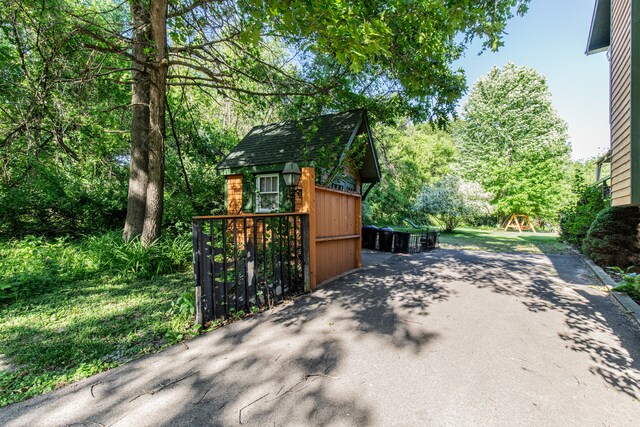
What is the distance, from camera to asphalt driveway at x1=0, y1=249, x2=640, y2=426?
2008 mm

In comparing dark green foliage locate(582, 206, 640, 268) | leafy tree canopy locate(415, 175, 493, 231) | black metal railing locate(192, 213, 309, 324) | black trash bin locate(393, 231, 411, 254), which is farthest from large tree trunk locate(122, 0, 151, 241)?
leafy tree canopy locate(415, 175, 493, 231)

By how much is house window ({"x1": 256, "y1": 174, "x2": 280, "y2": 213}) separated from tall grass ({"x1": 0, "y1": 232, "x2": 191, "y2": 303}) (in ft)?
8.80

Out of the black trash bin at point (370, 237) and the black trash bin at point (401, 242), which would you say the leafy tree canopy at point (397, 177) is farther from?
the black trash bin at point (401, 242)

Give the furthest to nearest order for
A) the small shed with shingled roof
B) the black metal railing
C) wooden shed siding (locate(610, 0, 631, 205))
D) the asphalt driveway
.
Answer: the small shed with shingled roof, wooden shed siding (locate(610, 0, 631, 205)), the black metal railing, the asphalt driveway

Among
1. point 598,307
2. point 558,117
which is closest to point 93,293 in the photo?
point 598,307

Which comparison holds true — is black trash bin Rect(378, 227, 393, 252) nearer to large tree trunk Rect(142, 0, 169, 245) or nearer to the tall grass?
the tall grass

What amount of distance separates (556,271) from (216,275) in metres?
7.54

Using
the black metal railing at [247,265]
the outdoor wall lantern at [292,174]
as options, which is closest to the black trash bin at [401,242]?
the outdoor wall lantern at [292,174]

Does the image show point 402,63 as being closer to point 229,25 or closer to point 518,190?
point 229,25

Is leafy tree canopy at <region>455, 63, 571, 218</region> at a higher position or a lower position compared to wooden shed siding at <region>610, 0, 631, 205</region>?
higher

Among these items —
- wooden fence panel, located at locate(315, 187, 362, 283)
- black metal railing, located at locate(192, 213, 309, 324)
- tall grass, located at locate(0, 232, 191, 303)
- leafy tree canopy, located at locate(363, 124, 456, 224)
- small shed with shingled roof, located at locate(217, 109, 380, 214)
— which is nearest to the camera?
black metal railing, located at locate(192, 213, 309, 324)

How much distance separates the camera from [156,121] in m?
6.54

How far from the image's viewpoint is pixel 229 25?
6207mm

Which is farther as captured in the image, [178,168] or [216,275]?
[178,168]
